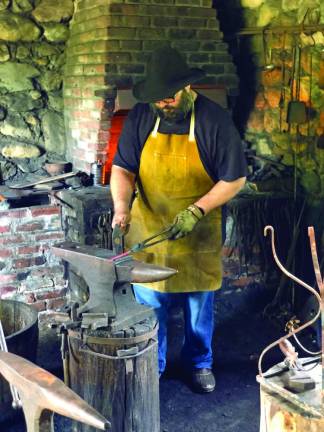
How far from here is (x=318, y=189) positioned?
4.92 m

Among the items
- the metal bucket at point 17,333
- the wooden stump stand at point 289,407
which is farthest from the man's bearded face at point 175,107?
the wooden stump stand at point 289,407

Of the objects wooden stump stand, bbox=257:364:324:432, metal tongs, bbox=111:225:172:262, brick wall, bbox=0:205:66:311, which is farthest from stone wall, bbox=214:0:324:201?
wooden stump stand, bbox=257:364:324:432

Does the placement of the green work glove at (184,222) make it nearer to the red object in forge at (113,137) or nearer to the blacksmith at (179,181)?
the blacksmith at (179,181)

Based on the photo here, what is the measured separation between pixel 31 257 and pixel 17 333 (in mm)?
1460

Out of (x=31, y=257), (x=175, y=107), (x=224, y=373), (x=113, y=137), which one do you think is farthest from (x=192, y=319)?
(x=113, y=137)

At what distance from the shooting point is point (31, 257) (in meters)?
4.79

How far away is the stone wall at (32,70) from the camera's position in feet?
17.1

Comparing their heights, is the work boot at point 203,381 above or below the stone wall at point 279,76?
below

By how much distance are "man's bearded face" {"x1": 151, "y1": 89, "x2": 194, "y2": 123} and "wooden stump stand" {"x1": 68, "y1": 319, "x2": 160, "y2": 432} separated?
1.12 metres

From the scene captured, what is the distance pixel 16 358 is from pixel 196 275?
157cm

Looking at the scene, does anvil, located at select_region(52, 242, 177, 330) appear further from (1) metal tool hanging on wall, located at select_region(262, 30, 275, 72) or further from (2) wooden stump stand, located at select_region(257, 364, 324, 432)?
(1) metal tool hanging on wall, located at select_region(262, 30, 275, 72)

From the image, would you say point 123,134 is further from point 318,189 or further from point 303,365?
point 318,189

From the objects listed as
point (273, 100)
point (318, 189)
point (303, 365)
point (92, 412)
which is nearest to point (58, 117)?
point (273, 100)

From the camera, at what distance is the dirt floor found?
3.48m
